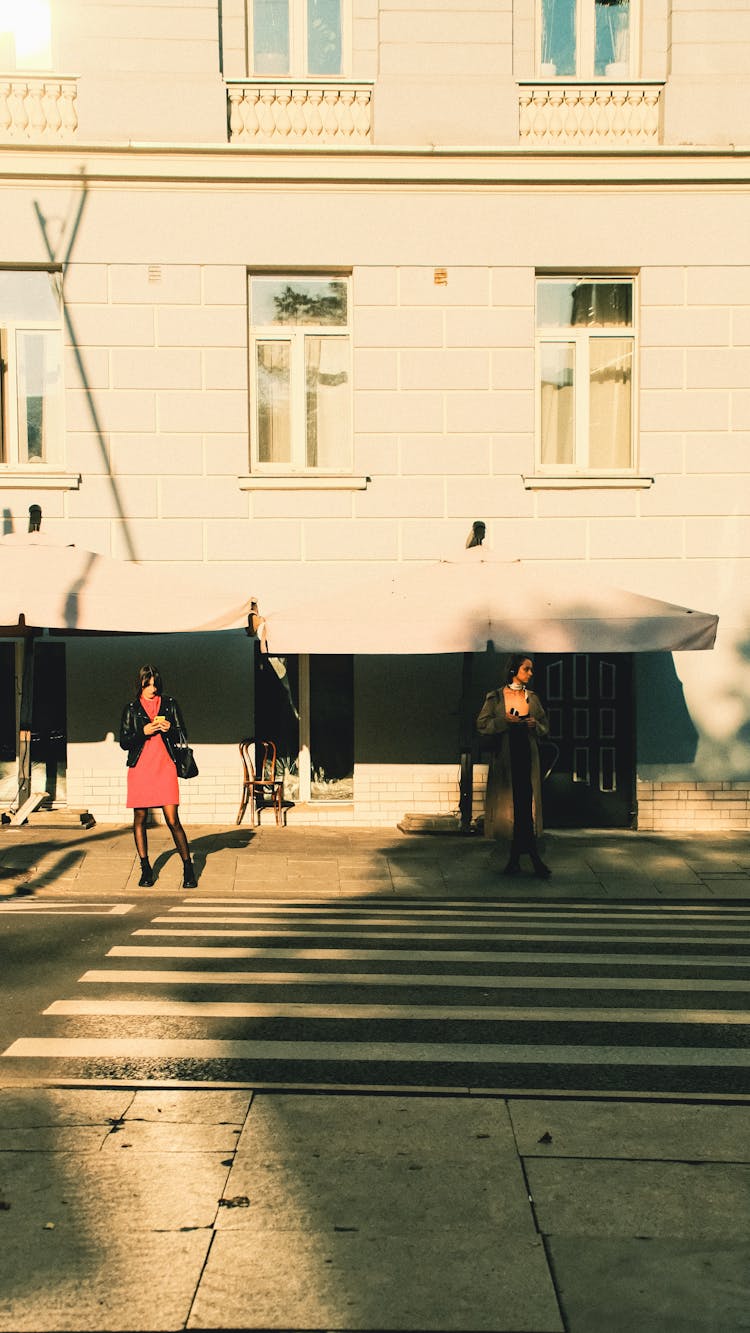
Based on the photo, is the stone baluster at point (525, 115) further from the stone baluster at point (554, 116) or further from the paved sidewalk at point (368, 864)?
the paved sidewalk at point (368, 864)

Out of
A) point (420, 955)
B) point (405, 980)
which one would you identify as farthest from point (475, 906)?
point (405, 980)

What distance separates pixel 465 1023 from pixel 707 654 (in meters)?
8.32

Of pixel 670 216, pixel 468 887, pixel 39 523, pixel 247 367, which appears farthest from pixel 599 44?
pixel 468 887

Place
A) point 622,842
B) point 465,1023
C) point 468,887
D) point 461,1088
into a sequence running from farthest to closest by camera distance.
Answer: point 622,842 → point 468,887 → point 465,1023 → point 461,1088

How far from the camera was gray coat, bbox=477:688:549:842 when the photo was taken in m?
11.3

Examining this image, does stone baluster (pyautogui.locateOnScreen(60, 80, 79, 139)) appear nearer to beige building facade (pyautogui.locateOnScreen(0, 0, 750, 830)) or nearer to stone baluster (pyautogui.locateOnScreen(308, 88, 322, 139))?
beige building facade (pyautogui.locateOnScreen(0, 0, 750, 830))

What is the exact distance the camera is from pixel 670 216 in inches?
548

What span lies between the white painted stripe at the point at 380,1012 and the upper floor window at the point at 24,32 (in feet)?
36.0

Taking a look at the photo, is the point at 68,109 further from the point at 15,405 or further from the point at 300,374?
the point at 300,374

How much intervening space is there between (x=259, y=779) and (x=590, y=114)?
800cm

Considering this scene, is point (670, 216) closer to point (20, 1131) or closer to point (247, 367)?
point (247, 367)

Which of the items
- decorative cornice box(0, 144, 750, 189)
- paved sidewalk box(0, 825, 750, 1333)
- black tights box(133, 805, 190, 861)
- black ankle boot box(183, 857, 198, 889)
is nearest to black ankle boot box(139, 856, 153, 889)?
black tights box(133, 805, 190, 861)

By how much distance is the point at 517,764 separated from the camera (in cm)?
1129

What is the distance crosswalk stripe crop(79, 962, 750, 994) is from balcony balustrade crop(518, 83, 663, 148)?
976cm
